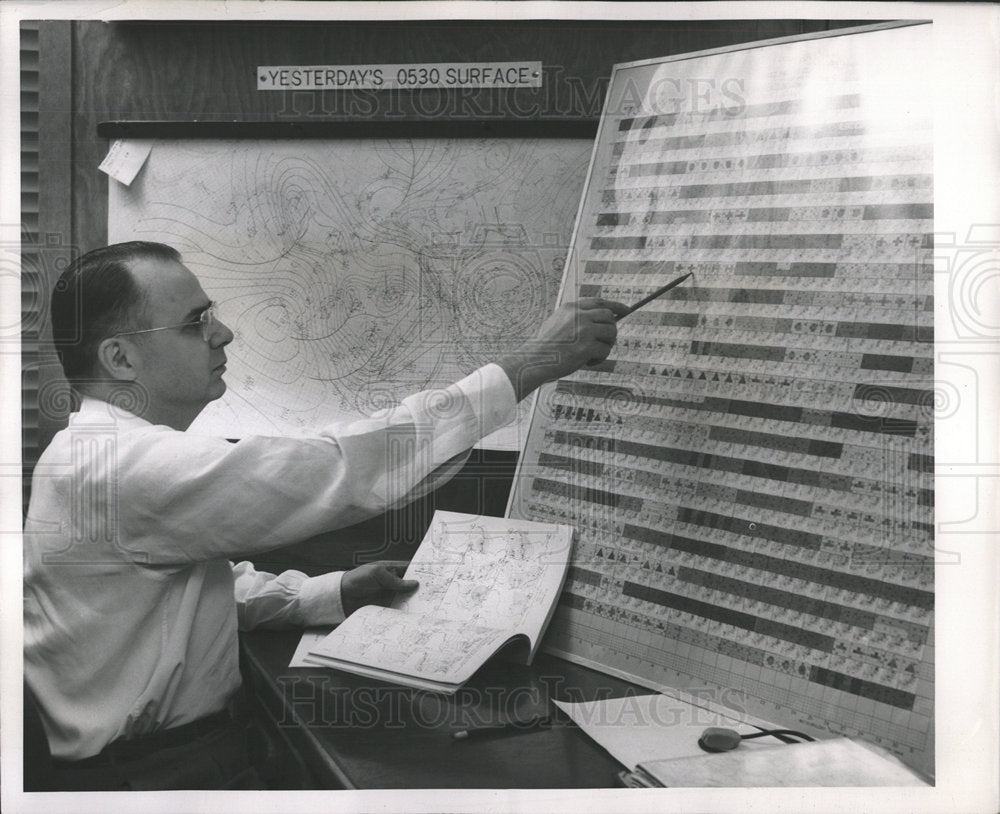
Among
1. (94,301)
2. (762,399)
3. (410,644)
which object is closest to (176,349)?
(94,301)

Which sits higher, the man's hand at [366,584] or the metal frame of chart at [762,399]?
the metal frame of chart at [762,399]

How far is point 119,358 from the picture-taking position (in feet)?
4.70

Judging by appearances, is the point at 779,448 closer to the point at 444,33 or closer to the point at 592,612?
the point at 592,612

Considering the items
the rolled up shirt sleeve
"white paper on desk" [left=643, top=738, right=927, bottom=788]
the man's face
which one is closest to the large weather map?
the man's face

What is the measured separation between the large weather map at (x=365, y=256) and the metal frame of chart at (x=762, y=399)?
95mm

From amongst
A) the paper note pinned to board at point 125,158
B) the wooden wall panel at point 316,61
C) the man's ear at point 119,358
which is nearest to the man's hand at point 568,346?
the wooden wall panel at point 316,61

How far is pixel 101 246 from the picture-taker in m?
1.52

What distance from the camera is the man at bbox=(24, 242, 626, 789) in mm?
1353

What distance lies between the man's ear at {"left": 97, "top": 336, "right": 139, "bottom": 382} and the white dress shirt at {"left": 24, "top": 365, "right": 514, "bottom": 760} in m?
0.06

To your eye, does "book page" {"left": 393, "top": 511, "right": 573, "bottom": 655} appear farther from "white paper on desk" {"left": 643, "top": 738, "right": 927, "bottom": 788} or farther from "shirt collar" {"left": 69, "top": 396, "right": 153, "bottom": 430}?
"shirt collar" {"left": 69, "top": 396, "right": 153, "bottom": 430}

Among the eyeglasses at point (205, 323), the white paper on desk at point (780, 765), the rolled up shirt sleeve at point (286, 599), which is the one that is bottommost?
the white paper on desk at point (780, 765)

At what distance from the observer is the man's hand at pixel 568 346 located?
4.73ft

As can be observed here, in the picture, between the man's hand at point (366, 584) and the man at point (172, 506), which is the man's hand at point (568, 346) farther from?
the man's hand at point (366, 584)

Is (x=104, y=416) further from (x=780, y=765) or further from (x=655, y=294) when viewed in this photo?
(x=780, y=765)
